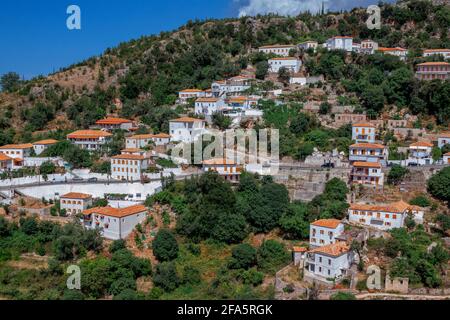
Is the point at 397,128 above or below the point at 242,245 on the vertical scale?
above

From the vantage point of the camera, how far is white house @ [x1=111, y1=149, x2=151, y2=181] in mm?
31859

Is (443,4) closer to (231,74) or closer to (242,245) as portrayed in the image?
(231,74)

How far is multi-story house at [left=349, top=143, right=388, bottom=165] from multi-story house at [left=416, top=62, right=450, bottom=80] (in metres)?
14.6

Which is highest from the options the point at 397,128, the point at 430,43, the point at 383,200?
the point at 430,43

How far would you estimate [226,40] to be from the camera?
61.3 m

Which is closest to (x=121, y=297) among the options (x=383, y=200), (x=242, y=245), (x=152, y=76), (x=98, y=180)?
(x=242, y=245)

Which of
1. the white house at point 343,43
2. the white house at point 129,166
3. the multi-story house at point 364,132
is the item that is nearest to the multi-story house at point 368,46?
the white house at point 343,43

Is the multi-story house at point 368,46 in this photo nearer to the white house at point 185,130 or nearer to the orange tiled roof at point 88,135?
the white house at point 185,130

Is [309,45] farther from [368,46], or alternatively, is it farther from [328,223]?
→ [328,223]

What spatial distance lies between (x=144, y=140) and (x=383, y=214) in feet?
62.7

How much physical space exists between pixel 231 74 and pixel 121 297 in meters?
34.3

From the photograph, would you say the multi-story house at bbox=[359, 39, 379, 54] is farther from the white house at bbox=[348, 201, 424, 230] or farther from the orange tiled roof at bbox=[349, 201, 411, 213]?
the white house at bbox=[348, 201, 424, 230]

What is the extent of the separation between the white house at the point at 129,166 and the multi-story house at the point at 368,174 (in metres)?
13.6

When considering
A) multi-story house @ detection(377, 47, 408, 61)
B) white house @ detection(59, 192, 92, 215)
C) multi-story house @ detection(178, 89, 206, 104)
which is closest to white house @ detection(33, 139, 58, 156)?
white house @ detection(59, 192, 92, 215)
